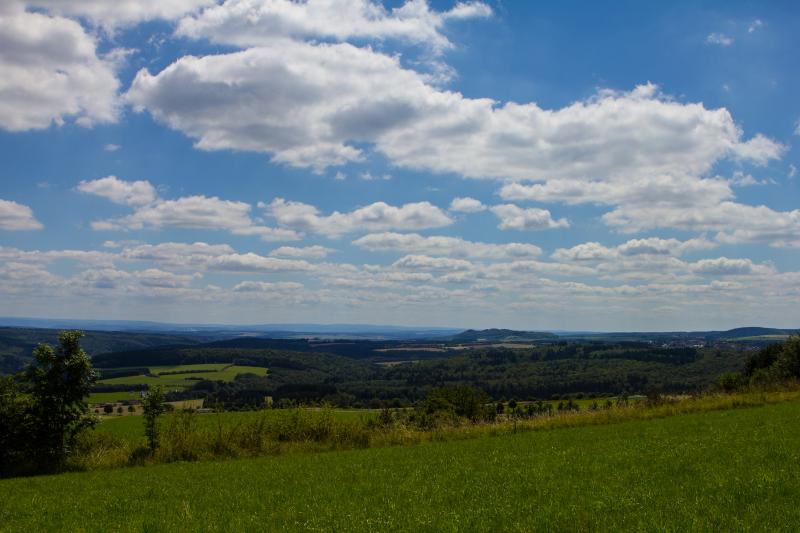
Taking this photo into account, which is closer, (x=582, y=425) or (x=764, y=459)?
(x=764, y=459)

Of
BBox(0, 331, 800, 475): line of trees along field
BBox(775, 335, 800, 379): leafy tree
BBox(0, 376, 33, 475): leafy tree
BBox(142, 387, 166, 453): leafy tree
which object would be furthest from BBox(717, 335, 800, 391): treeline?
BBox(0, 376, 33, 475): leafy tree

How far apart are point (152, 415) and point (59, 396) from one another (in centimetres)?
487

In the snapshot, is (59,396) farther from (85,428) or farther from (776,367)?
(776,367)

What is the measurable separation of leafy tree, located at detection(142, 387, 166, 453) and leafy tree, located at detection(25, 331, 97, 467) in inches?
106

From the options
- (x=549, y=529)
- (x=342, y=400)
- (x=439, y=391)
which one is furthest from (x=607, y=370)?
(x=549, y=529)

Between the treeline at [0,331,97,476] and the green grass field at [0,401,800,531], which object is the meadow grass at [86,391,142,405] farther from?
the green grass field at [0,401,800,531]

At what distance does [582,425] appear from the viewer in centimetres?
3378

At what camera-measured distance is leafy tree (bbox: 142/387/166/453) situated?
3018 centimetres

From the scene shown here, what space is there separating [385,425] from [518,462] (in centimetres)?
1656

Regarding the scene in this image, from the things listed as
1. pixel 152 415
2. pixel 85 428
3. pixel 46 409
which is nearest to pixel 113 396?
pixel 85 428

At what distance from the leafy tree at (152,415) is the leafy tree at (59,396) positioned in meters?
2.68

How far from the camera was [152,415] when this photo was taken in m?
30.3

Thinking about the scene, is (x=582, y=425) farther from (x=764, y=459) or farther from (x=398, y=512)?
(x=398, y=512)

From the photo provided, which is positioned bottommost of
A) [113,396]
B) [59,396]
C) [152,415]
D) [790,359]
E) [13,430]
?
[113,396]
